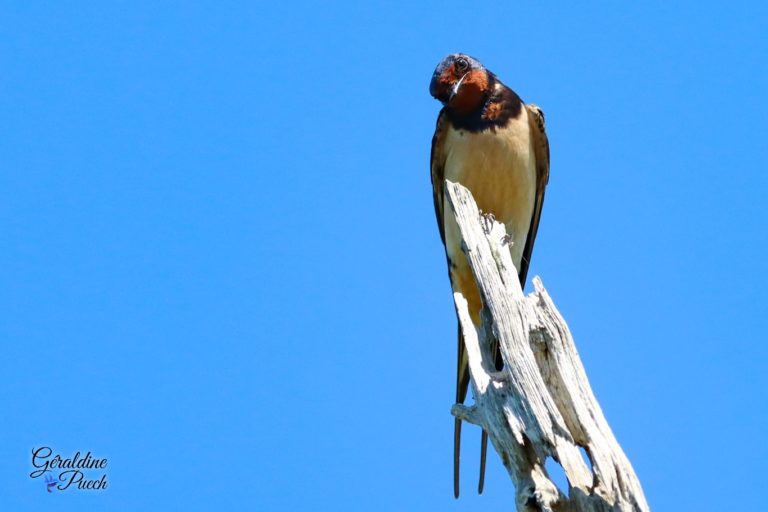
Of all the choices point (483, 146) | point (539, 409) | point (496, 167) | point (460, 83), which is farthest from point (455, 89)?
point (539, 409)

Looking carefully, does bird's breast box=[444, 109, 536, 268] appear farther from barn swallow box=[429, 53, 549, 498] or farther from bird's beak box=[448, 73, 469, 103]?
bird's beak box=[448, 73, 469, 103]

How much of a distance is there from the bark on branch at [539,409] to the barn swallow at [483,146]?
7.46 feet

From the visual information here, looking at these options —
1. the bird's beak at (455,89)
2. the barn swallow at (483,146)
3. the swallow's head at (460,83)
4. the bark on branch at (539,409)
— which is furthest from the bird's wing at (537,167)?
the bark on branch at (539,409)

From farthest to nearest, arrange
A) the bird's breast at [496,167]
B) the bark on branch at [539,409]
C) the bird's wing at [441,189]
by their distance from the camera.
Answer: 1. the bird's breast at [496,167]
2. the bird's wing at [441,189]
3. the bark on branch at [539,409]

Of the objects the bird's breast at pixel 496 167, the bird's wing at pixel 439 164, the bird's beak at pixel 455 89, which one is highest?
the bird's beak at pixel 455 89

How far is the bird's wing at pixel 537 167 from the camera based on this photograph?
6902mm

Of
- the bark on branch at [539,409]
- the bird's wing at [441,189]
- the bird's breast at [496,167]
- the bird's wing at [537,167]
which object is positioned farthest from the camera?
the bird's wing at [537,167]

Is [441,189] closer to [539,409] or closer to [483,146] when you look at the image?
[483,146]

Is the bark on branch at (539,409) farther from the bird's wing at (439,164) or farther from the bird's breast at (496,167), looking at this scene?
the bird's wing at (439,164)

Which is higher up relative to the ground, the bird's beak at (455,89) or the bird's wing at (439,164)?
the bird's beak at (455,89)

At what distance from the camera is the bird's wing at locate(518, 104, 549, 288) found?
22.6 ft

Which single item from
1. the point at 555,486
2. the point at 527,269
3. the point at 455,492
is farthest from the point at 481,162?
the point at 555,486

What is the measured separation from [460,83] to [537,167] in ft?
2.89

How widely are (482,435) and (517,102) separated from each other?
2.56 metres
